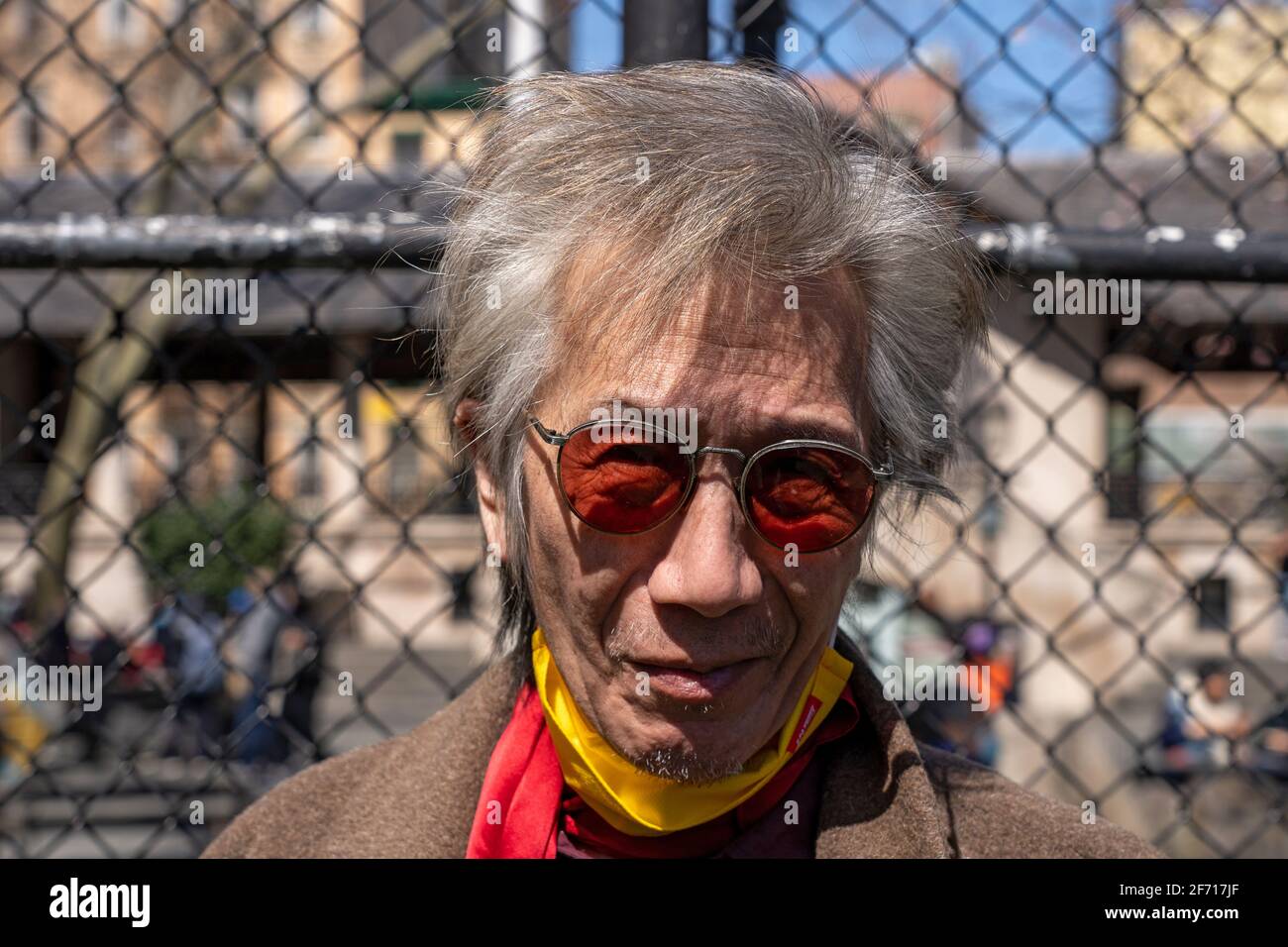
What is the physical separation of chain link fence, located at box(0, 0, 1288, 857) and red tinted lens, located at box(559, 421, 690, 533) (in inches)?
20.3

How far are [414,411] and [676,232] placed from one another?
76 cm

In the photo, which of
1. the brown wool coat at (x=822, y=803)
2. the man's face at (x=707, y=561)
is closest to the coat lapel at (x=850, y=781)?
the brown wool coat at (x=822, y=803)

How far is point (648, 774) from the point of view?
1.44 meters

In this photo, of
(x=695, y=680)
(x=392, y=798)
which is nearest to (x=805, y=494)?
(x=695, y=680)

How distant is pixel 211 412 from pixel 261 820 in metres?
0.82

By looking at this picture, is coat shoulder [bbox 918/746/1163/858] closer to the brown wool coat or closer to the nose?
the brown wool coat

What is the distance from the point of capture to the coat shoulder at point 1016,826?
4.86ft

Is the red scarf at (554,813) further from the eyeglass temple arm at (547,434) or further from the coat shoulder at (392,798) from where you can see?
the eyeglass temple arm at (547,434)

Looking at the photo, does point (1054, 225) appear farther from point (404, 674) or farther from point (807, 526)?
point (404, 674)

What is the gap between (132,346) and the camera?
245 inches

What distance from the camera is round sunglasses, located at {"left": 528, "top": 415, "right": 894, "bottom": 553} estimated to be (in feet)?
4.38

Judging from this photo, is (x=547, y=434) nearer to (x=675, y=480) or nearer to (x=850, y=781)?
(x=675, y=480)

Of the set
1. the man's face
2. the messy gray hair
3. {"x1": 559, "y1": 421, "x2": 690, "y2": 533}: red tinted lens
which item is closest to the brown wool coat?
the man's face
